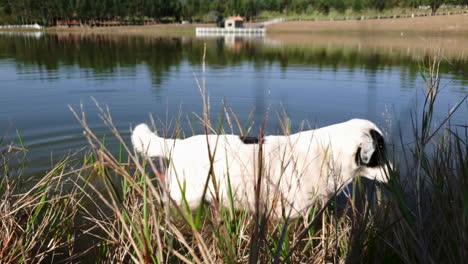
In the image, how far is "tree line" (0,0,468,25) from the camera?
302 feet

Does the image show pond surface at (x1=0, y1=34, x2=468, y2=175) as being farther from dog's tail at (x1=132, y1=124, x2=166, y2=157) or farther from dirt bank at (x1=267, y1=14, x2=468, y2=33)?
dirt bank at (x1=267, y1=14, x2=468, y2=33)

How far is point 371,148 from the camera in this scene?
10.8 feet

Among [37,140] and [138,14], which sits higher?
[138,14]

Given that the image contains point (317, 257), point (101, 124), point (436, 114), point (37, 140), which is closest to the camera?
point (317, 257)

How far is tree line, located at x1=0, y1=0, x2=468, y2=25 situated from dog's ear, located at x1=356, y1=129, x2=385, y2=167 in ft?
272

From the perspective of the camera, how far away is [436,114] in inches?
308

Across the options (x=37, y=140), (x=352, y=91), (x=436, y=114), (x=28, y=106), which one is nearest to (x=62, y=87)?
(x=28, y=106)

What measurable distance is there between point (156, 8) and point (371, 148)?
383 feet

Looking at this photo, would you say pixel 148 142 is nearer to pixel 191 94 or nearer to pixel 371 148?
pixel 371 148

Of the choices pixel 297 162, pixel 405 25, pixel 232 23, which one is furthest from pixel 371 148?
pixel 232 23

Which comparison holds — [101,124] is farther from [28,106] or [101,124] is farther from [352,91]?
[352,91]

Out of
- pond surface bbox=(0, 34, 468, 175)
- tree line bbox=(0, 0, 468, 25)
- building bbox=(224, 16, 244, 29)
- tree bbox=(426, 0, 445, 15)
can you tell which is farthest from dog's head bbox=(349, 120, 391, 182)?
tree line bbox=(0, 0, 468, 25)

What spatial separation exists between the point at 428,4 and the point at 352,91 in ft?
261

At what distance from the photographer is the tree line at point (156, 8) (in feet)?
302
